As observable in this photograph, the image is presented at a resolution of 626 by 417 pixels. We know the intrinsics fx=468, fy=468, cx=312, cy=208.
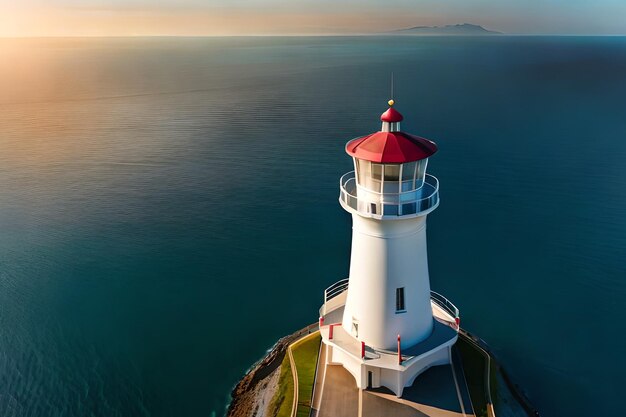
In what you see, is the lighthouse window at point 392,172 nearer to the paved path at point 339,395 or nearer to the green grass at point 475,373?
the paved path at point 339,395

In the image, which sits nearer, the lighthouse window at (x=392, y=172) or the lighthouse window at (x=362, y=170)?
the lighthouse window at (x=392, y=172)

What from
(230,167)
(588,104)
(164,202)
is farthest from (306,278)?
(588,104)

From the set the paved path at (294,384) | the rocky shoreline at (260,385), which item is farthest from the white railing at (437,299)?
the paved path at (294,384)

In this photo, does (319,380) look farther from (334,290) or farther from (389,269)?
(334,290)

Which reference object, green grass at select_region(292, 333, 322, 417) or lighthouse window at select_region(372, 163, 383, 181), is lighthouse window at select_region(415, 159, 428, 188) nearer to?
lighthouse window at select_region(372, 163, 383, 181)

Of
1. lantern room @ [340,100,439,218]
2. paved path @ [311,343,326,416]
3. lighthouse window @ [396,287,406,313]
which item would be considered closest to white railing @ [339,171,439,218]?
lantern room @ [340,100,439,218]

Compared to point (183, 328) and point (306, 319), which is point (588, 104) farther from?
point (183, 328)
